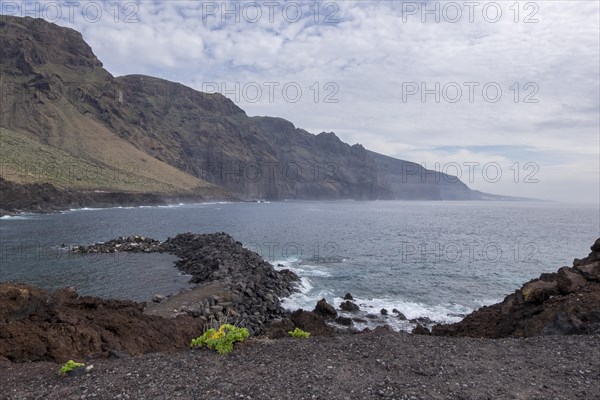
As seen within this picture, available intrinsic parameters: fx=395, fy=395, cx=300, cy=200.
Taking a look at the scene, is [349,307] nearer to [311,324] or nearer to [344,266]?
[311,324]

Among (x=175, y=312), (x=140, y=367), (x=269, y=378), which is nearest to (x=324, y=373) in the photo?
(x=269, y=378)

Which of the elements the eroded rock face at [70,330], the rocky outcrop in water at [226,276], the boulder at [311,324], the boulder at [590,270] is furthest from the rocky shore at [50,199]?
the boulder at [590,270]

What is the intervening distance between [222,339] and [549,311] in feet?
39.8

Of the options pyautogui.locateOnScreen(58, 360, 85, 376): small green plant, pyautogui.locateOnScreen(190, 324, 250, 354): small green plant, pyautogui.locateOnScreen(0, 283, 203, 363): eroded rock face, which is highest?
pyautogui.locateOnScreen(190, 324, 250, 354): small green plant

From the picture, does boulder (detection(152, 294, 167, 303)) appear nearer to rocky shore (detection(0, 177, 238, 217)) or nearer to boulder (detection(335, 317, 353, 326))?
boulder (detection(335, 317, 353, 326))

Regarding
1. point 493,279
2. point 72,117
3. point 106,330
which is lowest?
point 493,279

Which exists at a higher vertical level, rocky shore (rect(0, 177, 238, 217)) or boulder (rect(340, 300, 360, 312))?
rocky shore (rect(0, 177, 238, 217))

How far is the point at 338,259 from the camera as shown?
41.2 metres

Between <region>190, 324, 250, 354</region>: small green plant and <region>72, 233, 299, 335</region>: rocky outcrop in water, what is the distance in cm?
780

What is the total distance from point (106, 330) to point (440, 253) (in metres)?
40.7

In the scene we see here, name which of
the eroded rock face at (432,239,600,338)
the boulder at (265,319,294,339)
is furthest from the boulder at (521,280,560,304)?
the boulder at (265,319,294,339)

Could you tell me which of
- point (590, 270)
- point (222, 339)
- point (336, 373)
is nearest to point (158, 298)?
point (222, 339)

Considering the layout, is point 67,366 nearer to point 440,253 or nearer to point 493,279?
point 493,279

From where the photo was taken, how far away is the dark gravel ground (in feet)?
25.2
